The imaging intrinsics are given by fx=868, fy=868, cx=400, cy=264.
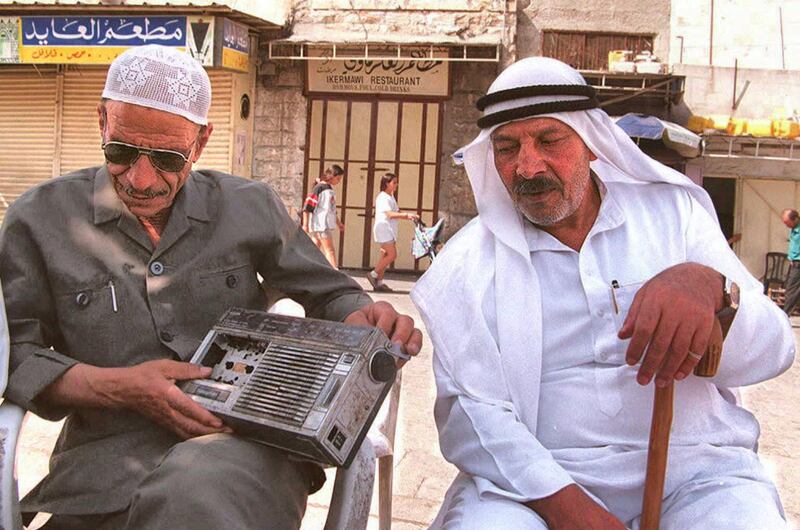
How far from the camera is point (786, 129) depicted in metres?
14.3

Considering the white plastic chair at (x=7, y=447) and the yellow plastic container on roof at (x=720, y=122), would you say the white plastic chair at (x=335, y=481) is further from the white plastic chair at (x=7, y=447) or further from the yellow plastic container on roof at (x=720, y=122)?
the yellow plastic container on roof at (x=720, y=122)

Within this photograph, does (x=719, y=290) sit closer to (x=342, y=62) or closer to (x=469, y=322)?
(x=469, y=322)

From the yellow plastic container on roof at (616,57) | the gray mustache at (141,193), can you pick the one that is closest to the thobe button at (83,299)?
the gray mustache at (141,193)

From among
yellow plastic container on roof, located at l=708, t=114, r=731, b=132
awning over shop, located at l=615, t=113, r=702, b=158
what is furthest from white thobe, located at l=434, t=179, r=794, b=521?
yellow plastic container on roof, located at l=708, t=114, r=731, b=132

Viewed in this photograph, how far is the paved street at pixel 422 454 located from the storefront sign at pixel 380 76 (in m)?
8.69

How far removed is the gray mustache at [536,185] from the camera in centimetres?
224

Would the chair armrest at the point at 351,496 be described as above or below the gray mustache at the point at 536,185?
below

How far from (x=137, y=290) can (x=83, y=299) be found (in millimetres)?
128

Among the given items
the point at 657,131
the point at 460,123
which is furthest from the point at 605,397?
the point at 460,123

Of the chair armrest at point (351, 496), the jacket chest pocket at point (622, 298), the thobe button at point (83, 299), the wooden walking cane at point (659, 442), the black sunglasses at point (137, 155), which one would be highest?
the black sunglasses at point (137, 155)

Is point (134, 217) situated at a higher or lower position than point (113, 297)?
higher

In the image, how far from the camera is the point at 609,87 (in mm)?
13523

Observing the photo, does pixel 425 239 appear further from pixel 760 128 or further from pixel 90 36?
pixel 90 36

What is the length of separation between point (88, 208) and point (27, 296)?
0.88 ft
